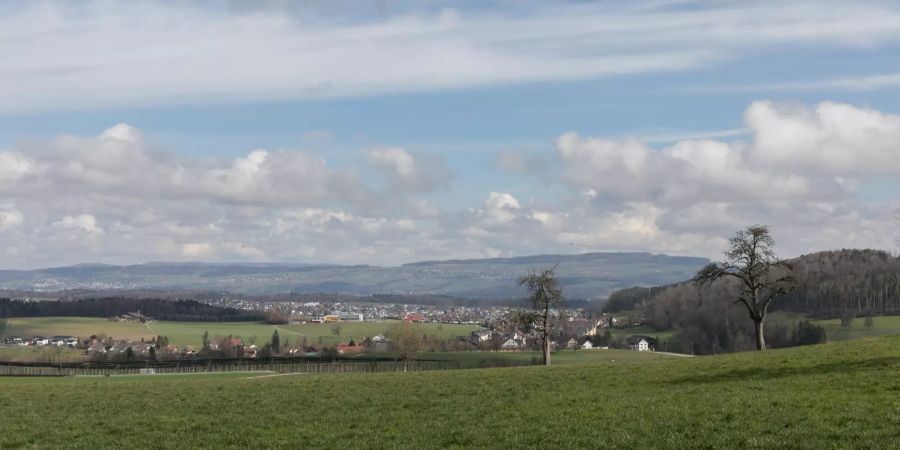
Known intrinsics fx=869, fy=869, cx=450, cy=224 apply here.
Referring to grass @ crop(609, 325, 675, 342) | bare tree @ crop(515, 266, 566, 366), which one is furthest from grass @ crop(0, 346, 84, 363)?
bare tree @ crop(515, 266, 566, 366)

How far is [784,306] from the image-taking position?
7288 inches

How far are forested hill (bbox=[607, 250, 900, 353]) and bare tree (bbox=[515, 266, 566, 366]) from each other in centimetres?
8192

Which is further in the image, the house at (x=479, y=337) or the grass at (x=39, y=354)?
the house at (x=479, y=337)

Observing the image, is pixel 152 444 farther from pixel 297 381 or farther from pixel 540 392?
pixel 297 381

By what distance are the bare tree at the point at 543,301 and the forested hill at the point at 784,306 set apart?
81.9m

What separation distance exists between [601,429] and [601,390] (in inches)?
410

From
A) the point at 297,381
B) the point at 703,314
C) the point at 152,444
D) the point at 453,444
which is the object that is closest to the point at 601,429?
the point at 453,444

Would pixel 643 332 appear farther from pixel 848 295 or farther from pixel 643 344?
pixel 848 295

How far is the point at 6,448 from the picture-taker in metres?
26.5

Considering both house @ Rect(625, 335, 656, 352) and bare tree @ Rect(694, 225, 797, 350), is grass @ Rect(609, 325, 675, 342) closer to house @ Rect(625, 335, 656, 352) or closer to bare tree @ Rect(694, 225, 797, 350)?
house @ Rect(625, 335, 656, 352)

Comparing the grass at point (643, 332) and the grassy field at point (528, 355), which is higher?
the grass at point (643, 332)

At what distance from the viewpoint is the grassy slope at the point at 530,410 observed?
22.5 meters

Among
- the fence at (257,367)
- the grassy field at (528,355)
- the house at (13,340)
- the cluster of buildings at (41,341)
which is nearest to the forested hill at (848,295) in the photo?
the grassy field at (528,355)

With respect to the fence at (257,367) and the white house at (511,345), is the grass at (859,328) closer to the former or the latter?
the white house at (511,345)
